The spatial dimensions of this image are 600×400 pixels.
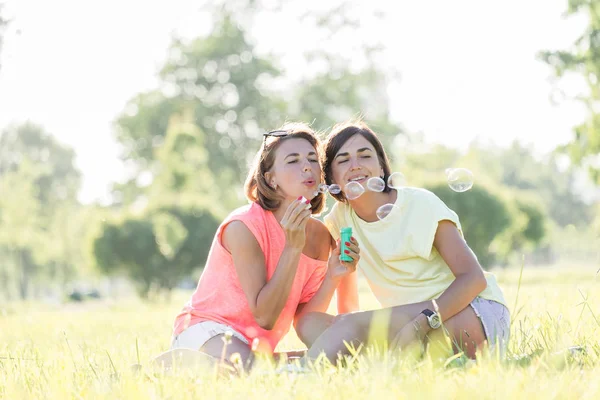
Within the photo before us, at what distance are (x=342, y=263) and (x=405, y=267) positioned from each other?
31cm

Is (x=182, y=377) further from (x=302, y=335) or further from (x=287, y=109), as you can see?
(x=287, y=109)

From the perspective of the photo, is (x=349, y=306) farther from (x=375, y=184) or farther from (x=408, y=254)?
(x=375, y=184)

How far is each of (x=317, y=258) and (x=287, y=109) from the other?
3090cm

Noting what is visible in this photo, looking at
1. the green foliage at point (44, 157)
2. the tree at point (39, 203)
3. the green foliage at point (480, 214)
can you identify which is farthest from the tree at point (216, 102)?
the green foliage at point (480, 214)

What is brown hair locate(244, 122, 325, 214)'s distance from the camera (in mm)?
4062

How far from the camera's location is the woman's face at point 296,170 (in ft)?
12.8

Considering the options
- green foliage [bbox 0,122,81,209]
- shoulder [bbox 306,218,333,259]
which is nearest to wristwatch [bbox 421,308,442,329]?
shoulder [bbox 306,218,333,259]

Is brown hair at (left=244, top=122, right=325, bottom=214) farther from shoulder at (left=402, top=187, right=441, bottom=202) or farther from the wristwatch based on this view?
the wristwatch

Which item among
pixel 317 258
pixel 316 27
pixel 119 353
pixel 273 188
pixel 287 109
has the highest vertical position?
pixel 316 27

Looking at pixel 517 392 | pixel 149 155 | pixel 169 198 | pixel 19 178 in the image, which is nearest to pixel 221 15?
pixel 149 155

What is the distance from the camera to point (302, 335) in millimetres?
3930

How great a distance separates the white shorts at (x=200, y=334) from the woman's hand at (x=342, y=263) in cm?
56

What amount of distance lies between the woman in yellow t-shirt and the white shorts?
0.41m

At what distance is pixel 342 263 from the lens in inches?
145
